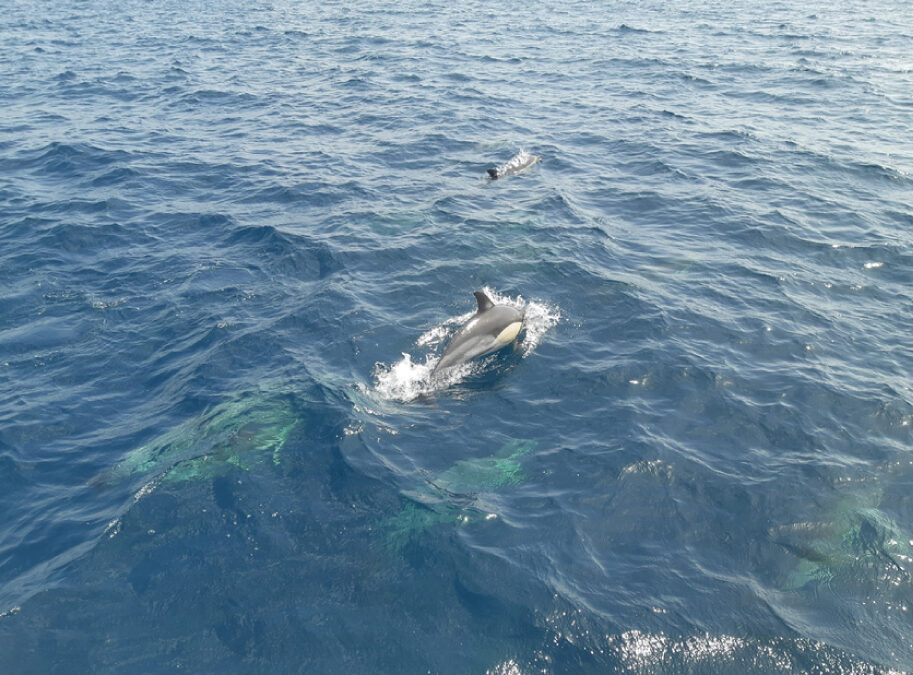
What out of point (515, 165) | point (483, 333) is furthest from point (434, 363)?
point (515, 165)

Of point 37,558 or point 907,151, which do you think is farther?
point 907,151

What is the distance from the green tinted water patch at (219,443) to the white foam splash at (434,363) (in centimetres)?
257

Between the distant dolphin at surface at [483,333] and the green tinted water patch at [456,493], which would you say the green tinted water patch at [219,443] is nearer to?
the green tinted water patch at [456,493]

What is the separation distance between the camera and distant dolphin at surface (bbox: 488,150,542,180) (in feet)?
90.0

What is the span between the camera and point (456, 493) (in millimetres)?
13234

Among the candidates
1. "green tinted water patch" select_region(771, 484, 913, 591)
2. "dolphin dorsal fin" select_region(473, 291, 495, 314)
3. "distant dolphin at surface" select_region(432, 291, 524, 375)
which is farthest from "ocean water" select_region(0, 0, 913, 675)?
"dolphin dorsal fin" select_region(473, 291, 495, 314)

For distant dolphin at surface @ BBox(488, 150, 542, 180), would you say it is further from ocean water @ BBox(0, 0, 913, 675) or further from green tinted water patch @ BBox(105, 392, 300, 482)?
green tinted water patch @ BBox(105, 392, 300, 482)

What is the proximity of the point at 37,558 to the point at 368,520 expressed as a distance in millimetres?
6383

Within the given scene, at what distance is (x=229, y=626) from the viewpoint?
10.7 m

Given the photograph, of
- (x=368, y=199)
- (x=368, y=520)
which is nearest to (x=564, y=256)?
(x=368, y=199)

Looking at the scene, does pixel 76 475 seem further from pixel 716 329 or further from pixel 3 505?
pixel 716 329

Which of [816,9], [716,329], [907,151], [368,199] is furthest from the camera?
[816,9]

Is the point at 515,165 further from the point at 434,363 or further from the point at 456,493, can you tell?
the point at 456,493

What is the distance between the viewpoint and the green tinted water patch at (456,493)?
1241cm
